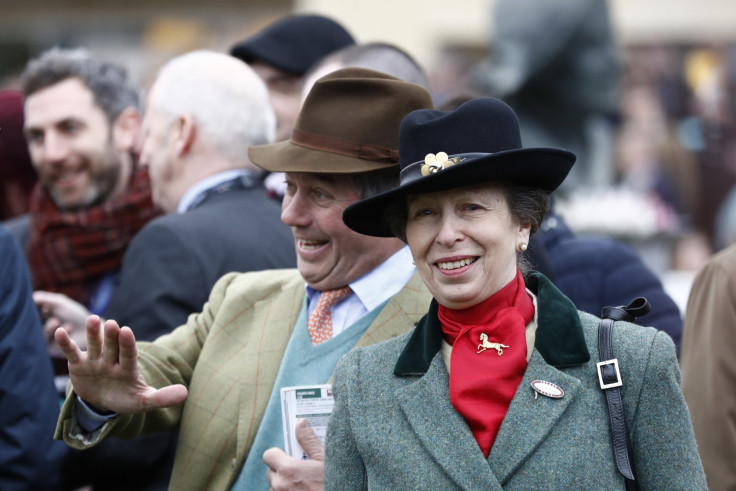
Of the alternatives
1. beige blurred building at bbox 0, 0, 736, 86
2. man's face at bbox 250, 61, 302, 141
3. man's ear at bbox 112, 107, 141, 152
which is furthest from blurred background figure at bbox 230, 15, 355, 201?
beige blurred building at bbox 0, 0, 736, 86

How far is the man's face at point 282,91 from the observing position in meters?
5.84

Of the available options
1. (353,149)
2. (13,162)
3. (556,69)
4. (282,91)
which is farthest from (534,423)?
(556,69)

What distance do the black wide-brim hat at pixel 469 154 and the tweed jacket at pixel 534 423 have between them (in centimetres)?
32

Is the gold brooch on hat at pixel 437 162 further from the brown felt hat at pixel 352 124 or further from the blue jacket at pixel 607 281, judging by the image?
the blue jacket at pixel 607 281

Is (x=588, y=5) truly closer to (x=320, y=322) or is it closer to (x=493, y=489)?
(x=320, y=322)

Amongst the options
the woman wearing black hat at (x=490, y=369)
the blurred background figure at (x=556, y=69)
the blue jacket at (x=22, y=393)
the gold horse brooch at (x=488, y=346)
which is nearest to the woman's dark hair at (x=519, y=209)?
the woman wearing black hat at (x=490, y=369)

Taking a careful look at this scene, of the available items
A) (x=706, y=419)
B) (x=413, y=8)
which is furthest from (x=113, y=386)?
(x=413, y=8)

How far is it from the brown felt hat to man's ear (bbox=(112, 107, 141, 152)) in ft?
6.75

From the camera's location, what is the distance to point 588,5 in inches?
301

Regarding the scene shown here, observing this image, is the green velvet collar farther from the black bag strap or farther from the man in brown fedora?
the man in brown fedora

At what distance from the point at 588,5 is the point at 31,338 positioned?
5.17m

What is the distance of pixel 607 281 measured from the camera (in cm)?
425

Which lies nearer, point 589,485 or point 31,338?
point 589,485

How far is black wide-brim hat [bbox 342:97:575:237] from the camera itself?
2.67 meters
